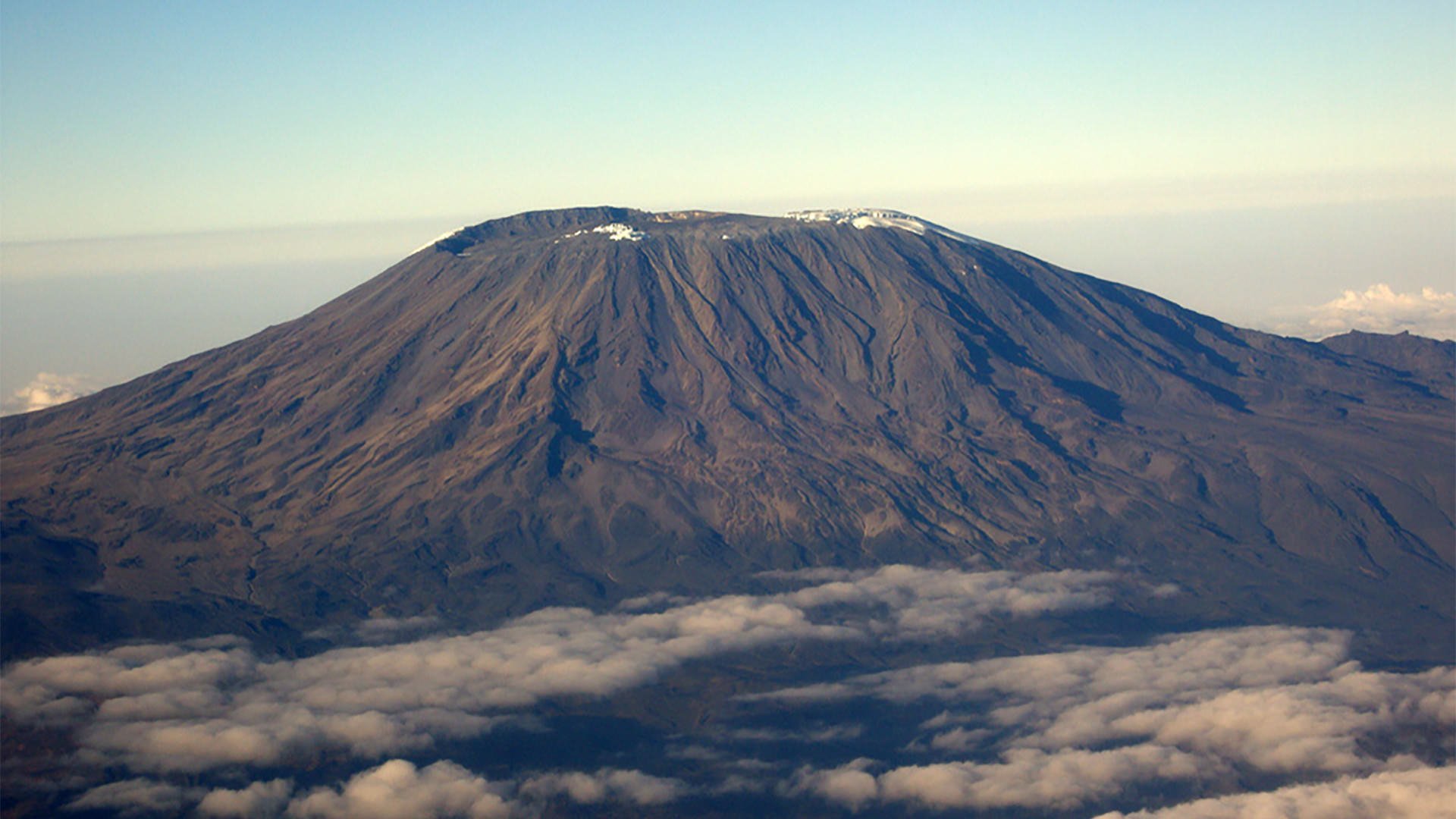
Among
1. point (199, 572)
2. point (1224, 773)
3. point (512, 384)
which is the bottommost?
point (1224, 773)

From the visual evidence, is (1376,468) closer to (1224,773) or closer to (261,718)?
(1224,773)

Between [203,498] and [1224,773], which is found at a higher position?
[203,498]

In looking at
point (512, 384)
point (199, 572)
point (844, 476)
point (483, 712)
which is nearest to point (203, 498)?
point (199, 572)

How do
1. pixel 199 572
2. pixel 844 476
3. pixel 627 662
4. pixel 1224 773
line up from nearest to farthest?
pixel 1224 773 → pixel 627 662 → pixel 199 572 → pixel 844 476

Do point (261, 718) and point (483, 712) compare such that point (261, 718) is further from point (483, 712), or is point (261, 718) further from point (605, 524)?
point (605, 524)

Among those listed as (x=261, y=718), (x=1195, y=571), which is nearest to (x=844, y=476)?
(x=1195, y=571)

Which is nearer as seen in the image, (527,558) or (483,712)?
(483,712)

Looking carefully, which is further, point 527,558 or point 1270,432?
point 1270,432

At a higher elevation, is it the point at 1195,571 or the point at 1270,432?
the point at 1270,432

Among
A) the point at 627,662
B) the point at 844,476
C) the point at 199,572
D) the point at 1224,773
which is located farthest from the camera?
the point at 844,476
